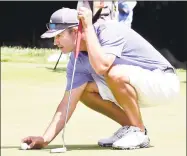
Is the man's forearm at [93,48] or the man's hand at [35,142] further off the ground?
the man's forearm at [93,48]

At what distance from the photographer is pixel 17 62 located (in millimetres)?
10766

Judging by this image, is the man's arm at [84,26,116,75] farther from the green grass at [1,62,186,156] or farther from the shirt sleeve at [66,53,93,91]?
the green grass at [1,62,186,156]

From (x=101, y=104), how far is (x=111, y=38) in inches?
19.4

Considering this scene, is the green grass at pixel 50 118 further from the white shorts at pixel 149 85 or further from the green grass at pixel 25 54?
the green grass at pixel 25 54

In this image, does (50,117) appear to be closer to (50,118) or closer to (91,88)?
(50,118)

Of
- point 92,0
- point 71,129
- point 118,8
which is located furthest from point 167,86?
point 118,8

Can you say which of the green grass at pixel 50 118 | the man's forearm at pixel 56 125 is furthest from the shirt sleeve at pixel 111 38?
the green grass at pixel 50 118

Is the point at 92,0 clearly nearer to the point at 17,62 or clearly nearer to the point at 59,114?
the point at 17,62

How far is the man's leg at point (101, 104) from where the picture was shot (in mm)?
4238

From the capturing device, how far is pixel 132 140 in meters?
4.04

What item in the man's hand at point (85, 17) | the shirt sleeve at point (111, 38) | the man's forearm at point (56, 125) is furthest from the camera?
the man's forearm at point (56, 125)

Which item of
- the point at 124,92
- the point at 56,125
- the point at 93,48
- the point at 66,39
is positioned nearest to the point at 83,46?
the point at 66,39

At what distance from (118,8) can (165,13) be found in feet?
13.3

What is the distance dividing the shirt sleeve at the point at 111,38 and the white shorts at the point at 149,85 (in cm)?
11
